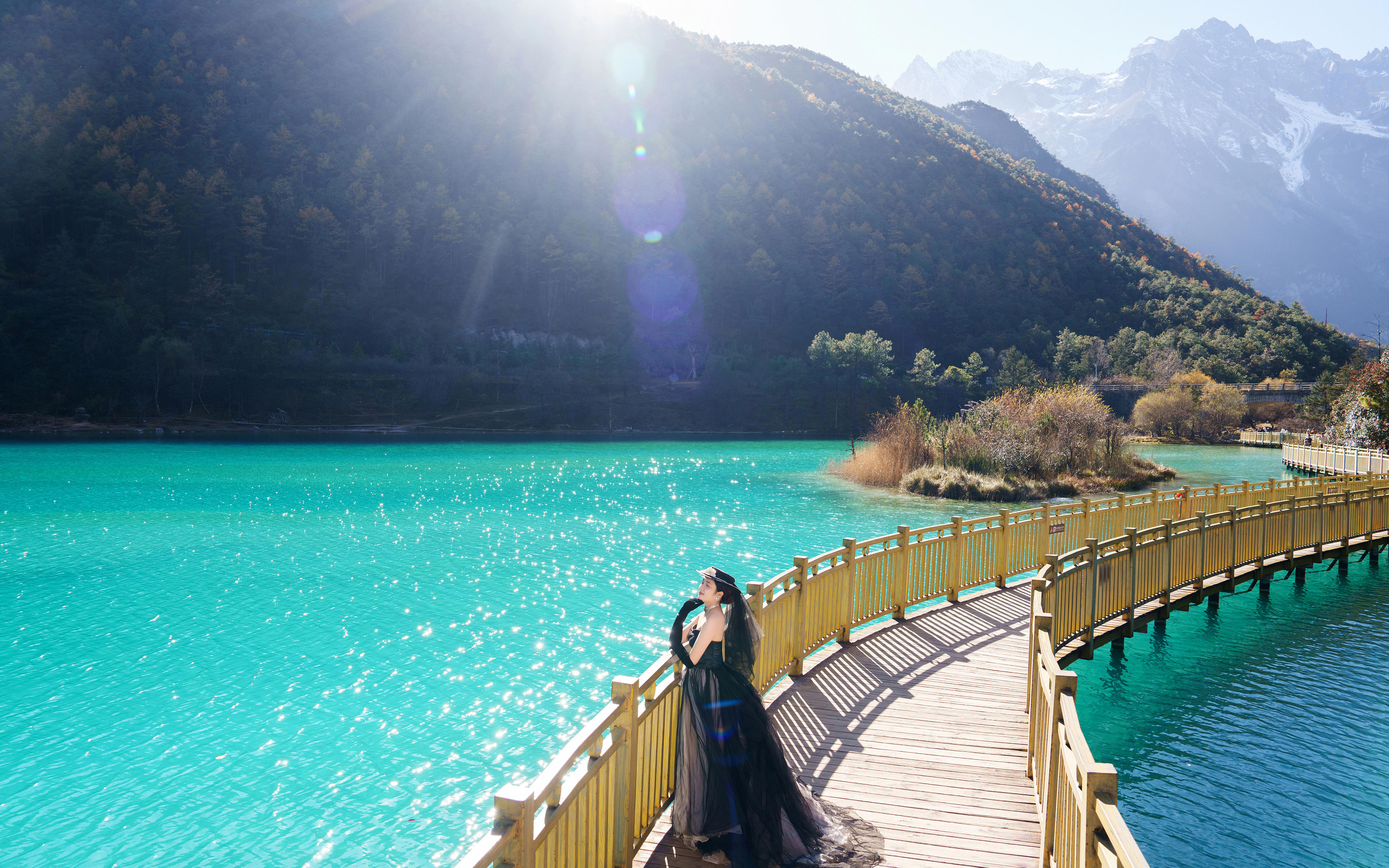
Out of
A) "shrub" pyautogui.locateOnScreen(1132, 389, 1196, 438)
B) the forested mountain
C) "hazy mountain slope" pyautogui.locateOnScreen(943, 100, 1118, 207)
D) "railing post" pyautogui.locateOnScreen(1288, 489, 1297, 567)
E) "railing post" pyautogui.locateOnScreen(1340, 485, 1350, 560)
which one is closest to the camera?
"railing post" pyautogui.locateOnScreen(1288, 489, 1297, 567)

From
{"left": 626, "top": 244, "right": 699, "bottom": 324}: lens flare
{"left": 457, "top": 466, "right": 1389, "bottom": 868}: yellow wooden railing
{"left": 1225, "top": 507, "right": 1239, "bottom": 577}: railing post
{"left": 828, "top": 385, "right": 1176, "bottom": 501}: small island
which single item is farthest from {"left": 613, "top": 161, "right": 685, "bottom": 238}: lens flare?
{"left": 1225, "top": 507, "right": 1239, "bottom": 577}: railing post

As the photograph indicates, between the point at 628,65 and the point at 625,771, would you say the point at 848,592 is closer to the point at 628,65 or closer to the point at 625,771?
the point at 625,771

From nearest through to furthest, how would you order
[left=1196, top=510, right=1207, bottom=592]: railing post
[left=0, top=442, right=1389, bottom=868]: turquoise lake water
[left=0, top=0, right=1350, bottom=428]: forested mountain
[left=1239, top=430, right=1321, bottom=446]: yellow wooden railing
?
[left=0, top=442, right=1389, bottom=868]: turquoise lake water
[left=1196, top=510, right=1207, bottom=592]: railing post
[left=1239, top=430, right=1321, bottom=446]: yellow wooden railing
[left=0, top=0, right=1350, bottom=428]: forested mountain

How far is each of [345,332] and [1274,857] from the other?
87.5 metres

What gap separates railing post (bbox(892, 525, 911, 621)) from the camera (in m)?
8.88

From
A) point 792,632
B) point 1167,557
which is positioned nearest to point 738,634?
point 792,632

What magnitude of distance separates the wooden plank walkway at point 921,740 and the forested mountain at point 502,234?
64607 millimetres

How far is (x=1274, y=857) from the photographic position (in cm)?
610

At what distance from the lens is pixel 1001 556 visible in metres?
10.8

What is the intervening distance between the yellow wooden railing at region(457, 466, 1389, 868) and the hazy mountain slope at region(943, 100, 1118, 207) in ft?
609

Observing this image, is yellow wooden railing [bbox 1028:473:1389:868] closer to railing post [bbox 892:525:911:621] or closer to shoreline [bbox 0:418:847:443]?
railing post [bbox 892:525:911:621]

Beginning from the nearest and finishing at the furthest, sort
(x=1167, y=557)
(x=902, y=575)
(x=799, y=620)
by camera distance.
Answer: (x=799, y=620), (x=902, y=575), (x=1167, y=557)

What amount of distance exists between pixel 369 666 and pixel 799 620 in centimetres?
639

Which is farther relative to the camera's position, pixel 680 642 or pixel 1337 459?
pixel 1337 459
